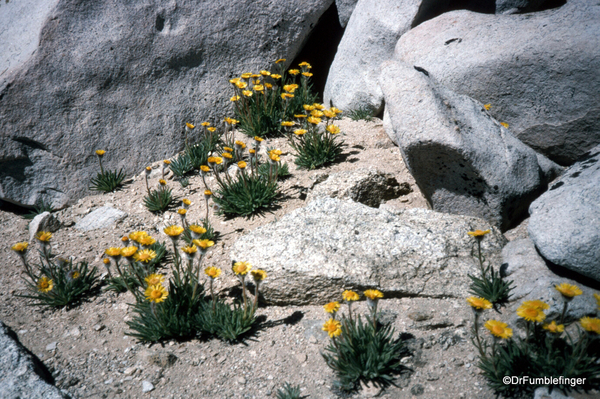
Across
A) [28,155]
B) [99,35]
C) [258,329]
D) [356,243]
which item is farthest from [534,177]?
[28,155]

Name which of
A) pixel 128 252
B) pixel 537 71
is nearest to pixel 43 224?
pixel 128 252

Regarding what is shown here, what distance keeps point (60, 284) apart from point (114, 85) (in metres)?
2.69

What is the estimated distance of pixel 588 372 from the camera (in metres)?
2.77

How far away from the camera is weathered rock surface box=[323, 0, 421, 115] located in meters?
5.88

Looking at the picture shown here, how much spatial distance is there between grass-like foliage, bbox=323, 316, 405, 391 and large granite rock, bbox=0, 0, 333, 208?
3.91 m

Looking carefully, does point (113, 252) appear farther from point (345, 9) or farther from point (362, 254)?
point (345, 9)

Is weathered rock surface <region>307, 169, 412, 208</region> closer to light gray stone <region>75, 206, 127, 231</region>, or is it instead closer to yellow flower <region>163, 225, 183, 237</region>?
yellow flower <region>163, 225, 183, 237</region>

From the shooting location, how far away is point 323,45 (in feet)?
25.0

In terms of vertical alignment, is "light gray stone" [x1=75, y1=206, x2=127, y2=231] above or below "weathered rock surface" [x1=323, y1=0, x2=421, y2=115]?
below

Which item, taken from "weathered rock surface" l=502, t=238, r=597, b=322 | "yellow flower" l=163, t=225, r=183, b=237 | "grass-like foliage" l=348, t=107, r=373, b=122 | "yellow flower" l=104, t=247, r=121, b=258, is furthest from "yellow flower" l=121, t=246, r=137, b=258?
"grass-like foliage" l=348, t=107, r=373, b=122

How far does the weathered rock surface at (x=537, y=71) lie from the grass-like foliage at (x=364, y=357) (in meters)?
2.93

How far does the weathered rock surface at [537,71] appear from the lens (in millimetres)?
4285

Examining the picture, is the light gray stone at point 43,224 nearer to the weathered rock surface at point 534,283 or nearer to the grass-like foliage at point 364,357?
the grass-like foliage at point 364,357

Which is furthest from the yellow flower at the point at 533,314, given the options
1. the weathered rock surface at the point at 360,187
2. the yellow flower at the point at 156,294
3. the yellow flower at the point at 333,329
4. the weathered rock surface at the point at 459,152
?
the yellow flower at the point at 156,294
